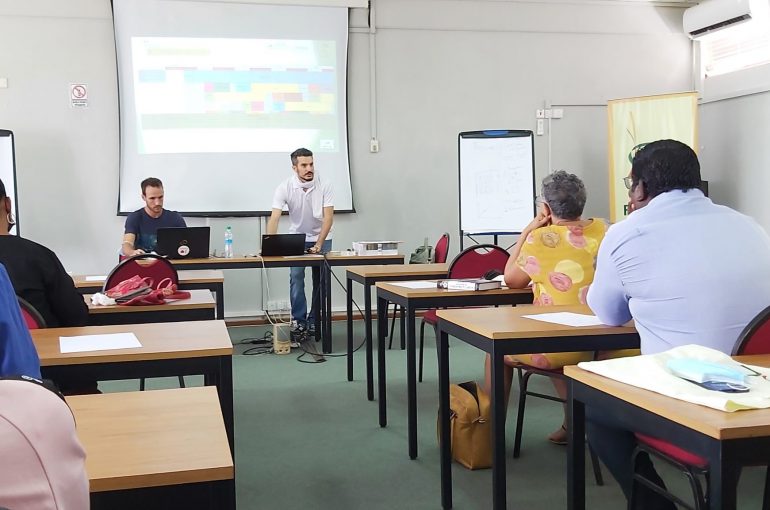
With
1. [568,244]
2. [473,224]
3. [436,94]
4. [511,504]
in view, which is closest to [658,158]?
[568,244]

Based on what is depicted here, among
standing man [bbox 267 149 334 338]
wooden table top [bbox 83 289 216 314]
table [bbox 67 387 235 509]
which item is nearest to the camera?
table [bbox 67 387 235 509]

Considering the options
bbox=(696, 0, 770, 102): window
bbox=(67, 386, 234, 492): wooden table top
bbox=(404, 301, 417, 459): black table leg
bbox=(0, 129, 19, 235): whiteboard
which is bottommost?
bbox=(404, 301, 417, 459): black table leg

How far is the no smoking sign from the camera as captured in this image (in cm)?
610

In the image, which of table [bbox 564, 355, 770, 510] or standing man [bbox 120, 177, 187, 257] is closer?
table [bbox 564, 355, 770, 510]

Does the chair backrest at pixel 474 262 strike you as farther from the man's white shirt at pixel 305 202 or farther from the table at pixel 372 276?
the man's white shirt at pixel 305 202

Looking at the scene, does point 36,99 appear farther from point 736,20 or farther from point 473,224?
point 736,20

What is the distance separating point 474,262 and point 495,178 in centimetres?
288

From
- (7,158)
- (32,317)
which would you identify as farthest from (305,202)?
(32,317)

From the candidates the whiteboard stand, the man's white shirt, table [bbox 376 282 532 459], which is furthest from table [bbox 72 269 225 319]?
the whiteboard stand

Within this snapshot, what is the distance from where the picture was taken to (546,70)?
704 cm

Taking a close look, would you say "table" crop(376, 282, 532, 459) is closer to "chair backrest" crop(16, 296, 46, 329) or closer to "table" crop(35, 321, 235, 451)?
"table" crop(35, 321, 235, 451)

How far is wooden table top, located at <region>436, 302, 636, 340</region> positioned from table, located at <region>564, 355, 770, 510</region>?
0.59 metres

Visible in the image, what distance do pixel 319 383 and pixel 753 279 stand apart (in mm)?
2947

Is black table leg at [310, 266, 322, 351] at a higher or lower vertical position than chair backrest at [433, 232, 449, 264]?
lower
